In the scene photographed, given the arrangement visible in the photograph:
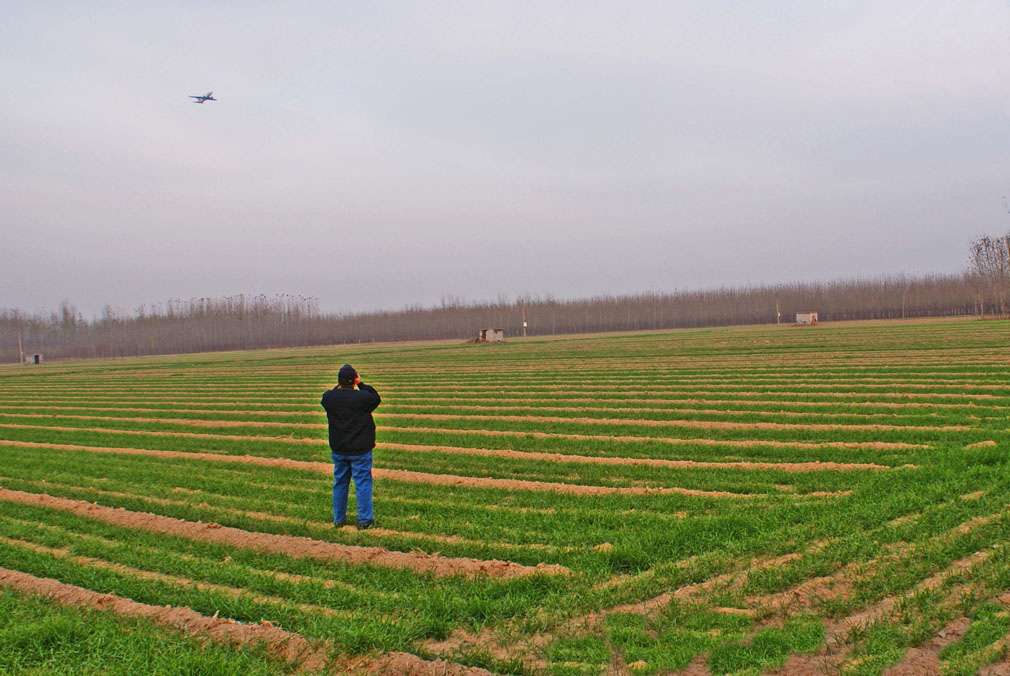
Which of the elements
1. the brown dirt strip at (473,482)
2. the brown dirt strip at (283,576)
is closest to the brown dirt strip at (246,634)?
the brown dirt strip at (283,576)

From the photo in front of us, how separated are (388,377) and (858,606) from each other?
85.2 feet

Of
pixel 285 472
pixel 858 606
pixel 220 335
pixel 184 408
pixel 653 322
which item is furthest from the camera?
pixel 220 335

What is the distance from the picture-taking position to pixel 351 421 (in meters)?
7.45

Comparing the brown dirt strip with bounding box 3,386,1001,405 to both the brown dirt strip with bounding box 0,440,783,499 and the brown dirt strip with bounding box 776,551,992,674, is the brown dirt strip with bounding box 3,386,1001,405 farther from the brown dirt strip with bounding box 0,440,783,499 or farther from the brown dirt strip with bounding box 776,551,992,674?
the brown dirt strip with bounding box 776,551,992,674

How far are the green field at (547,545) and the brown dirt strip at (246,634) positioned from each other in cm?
3

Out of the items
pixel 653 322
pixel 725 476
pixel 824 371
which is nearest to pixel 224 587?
pixel 725 476

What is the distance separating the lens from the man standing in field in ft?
24.4

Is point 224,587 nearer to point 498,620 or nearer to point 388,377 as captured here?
point 498,620

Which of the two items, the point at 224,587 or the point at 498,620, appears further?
the point at 224,587

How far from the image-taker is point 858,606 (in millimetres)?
4867

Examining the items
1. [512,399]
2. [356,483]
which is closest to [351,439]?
[356,483]

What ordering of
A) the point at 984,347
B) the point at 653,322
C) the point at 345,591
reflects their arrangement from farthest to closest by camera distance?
the point at 653,322, the point at 984,347, the point at 345,591

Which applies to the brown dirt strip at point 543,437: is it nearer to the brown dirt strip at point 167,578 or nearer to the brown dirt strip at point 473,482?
the brown dirt strip at point 473,482

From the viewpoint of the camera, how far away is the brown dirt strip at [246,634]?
4.30 metres
